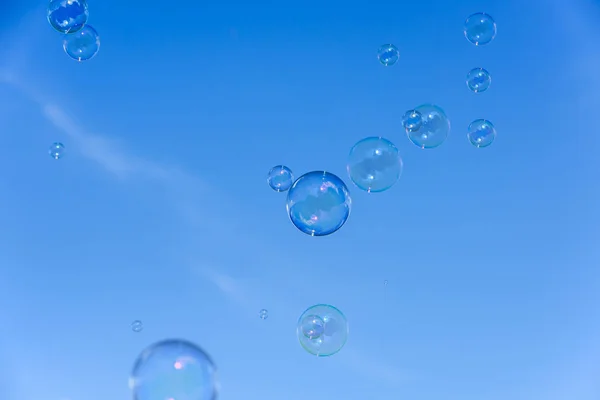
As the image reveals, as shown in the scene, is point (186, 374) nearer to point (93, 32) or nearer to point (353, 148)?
point (353, 148)

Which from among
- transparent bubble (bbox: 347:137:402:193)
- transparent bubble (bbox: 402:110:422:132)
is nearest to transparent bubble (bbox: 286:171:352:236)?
transparent bubble (bbox: 347:137:402:193)

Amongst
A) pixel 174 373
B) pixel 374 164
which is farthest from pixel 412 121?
pixel 174 373

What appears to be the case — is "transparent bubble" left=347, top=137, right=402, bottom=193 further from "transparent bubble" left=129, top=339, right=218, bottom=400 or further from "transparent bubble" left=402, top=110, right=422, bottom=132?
"transparent bubble" left=129, top=339, right=218, bottom=400

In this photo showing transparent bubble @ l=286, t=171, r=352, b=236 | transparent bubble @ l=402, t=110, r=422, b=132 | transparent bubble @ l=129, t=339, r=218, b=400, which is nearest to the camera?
transparent bubble @ l=129, t=339, r=218, b=400

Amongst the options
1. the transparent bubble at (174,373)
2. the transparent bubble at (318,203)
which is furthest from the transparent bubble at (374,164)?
the transparent bubble at (174,373)

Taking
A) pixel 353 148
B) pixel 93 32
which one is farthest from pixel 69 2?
pixel 353 148

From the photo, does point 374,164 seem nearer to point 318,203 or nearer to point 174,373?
point 318,203
